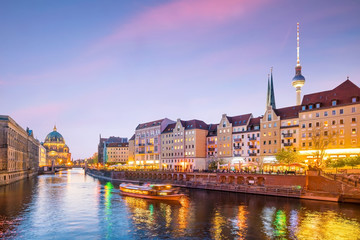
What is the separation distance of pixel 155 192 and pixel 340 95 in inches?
2593

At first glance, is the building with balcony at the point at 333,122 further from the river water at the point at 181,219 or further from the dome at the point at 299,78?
the dome at the point at 299,78

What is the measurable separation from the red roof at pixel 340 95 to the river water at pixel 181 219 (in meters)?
43.4

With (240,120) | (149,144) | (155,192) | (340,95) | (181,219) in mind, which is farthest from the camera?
(149,144)

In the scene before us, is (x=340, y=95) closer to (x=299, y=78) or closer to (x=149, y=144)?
(x=149, y=144)

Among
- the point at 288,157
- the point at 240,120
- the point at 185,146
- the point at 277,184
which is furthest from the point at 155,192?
the point at 185,146

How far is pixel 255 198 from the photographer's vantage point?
243 ft

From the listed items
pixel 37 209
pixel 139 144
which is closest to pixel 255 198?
pixel 37 209

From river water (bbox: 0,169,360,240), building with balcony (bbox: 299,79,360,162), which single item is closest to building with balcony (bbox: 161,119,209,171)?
building with balcony (bbox: 299,79,360,162)

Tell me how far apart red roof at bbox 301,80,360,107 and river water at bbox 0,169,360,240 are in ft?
142

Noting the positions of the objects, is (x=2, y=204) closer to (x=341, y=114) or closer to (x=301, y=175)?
(x=301, y=175)

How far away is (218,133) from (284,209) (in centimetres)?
7620

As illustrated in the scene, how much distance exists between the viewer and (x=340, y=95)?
96.2 metres

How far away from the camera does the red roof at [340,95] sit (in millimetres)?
92994

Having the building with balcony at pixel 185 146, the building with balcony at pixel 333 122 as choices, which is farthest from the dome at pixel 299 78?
the building with balcony at pixel 333 122
